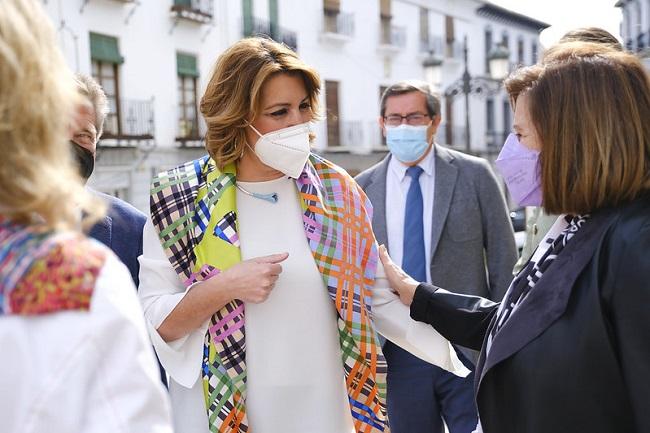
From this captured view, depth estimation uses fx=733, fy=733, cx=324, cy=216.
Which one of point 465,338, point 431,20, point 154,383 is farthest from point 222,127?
point 431,20

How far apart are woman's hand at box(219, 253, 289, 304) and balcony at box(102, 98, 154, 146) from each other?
14656 millimetres

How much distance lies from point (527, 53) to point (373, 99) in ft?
52.7

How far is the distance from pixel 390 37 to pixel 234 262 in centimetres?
2469

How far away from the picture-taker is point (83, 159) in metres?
2.71

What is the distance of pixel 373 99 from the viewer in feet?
83.1

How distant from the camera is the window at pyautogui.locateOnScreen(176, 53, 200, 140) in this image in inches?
714

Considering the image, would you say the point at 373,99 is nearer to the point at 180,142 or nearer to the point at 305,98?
the point at 180,142

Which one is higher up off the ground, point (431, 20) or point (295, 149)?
point (431, 20)

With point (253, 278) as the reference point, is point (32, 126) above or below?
above

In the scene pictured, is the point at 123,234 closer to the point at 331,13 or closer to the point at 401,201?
the point at 401,201

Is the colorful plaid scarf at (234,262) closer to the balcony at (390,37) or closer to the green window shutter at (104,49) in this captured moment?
the green window shutter at (104,49)

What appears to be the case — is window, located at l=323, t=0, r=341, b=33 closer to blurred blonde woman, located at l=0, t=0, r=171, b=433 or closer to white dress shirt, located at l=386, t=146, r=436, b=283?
white dress shirt, located at l=386, t=146, r=436, b=283

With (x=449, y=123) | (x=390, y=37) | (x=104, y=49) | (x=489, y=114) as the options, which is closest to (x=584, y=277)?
(x=104, y=49)

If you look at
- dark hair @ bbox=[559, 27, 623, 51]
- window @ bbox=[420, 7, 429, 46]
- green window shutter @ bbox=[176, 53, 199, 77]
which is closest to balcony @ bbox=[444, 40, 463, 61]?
window @ bbox=[420, 7, 429, 46]
